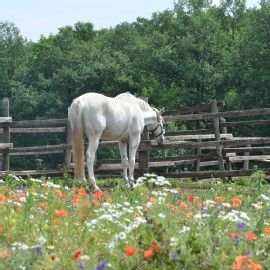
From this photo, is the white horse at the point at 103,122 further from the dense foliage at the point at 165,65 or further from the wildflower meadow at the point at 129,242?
the dense foliage at the point at 165,65

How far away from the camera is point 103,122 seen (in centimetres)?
1127

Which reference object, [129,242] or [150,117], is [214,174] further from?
[129,242]

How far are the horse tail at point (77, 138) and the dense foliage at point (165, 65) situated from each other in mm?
24819

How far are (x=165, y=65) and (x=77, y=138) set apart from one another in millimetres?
31599

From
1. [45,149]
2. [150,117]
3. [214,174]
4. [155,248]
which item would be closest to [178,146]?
[214,174]

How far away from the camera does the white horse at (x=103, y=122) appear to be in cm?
1059

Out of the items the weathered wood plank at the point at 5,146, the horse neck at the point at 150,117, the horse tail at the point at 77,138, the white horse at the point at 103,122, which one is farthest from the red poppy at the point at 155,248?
the weathered wood plank at the point at 5,146

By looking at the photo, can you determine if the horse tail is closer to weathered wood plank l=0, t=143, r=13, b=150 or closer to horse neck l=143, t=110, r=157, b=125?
horse neck l=143, t=110, r=157, b=125

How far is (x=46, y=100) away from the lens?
43.7 meters

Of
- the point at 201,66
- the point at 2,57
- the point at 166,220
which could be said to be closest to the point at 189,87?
the point at 201,66

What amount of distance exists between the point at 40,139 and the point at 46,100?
3104 millimetres

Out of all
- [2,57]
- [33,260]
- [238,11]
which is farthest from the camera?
[2,57]

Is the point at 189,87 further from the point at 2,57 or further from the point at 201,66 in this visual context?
the point at 2,57

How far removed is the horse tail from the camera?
10375 mm
